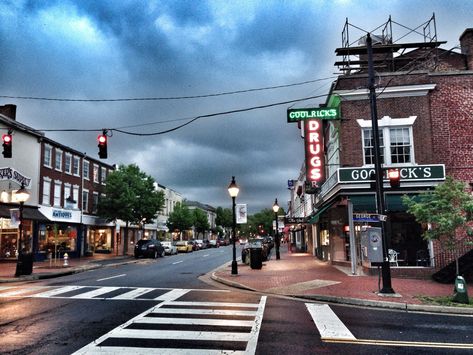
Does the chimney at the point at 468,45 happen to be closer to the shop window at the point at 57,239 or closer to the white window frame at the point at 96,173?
the shop window at the point at 57,239

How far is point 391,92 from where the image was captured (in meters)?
19.1

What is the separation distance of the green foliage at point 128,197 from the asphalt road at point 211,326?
26358mm

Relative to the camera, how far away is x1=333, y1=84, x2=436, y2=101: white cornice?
18812 mm

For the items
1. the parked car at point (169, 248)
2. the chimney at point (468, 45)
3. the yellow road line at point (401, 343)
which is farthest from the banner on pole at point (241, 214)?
the yellow road line at point (401, 343)

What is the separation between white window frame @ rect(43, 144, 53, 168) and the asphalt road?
2252 cm

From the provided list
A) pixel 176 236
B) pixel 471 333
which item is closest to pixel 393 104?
pixel 471 333

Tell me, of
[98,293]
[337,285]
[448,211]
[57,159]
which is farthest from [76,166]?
[448,211]

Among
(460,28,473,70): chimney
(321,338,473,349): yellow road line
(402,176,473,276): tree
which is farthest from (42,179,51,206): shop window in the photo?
(321,338,473,349): yellow road line

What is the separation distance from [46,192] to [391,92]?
89.6ft

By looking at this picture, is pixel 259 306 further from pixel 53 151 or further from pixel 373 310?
pixel 53 151

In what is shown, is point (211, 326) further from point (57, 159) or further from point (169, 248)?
point (169, 248)

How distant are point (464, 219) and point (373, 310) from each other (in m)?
3.91

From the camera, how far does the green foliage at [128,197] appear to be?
39.3m

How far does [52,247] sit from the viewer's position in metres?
34.2
